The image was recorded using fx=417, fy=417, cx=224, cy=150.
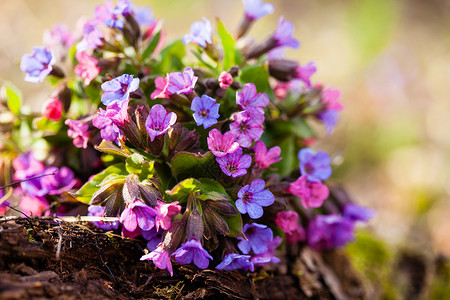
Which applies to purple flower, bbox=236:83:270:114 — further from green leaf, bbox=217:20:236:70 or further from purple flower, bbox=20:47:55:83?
purple flower, bbox=20:47:55:83

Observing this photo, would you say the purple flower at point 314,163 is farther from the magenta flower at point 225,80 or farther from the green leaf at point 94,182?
the green leaf at point 94,182

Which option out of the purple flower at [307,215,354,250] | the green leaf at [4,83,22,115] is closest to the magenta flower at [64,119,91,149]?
the green leaf at [4,83,22,115]

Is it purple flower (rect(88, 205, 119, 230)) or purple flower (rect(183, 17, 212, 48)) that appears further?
purple flower (rect(183, 17, 212, 48))

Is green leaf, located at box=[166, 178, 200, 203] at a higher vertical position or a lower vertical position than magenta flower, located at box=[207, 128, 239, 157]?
lower

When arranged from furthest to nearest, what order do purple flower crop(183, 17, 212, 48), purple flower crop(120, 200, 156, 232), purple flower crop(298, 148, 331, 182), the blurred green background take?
the blurred green background
purple flower crop(298, 148, 331, 182)
purple flower crop(183, 17, 212, 48)
purple flower crop(120, 200, 156, 232)

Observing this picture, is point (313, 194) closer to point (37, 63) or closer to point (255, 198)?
Answer: point (255, 198)

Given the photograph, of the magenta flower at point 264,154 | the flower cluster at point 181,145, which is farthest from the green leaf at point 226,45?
the magenta flower at point 264,154

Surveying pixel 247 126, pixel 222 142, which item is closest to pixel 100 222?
pixel 222 142
